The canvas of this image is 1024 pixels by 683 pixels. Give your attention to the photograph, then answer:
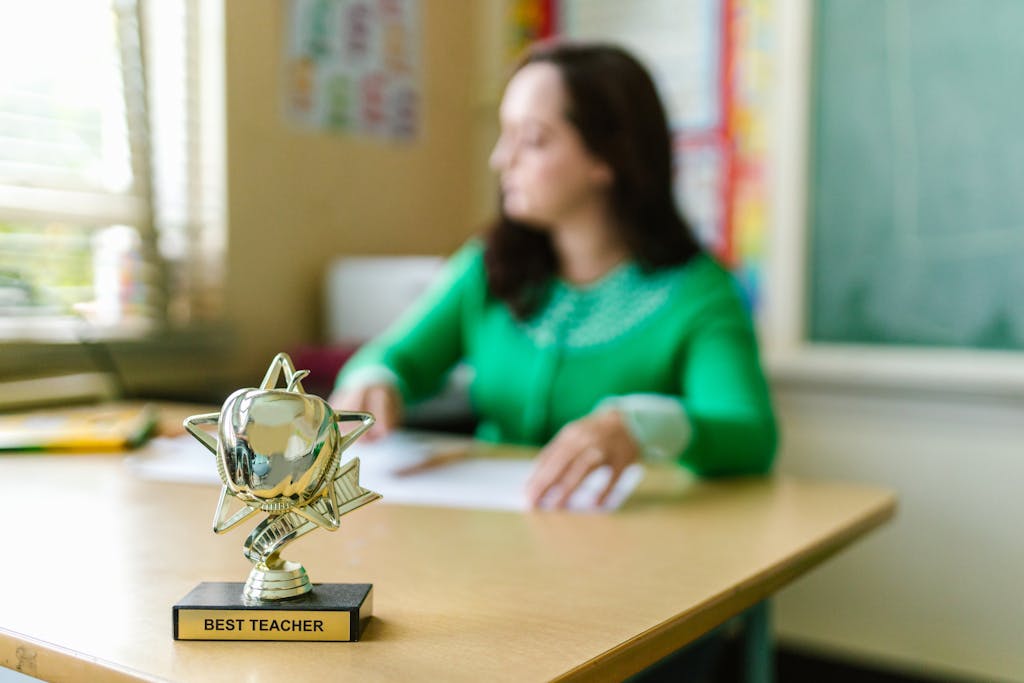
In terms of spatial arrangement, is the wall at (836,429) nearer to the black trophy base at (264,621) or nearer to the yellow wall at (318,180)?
the yellow wall at (318,180)

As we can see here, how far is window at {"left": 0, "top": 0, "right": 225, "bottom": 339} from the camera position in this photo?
1937 millimetres

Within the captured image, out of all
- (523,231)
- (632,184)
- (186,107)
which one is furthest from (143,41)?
(632,184)

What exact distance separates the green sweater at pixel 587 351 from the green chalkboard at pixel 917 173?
0.83 metres

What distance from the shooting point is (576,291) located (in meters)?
1.56

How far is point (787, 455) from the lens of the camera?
7.76 feet

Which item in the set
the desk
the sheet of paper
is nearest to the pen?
the sheet of paper

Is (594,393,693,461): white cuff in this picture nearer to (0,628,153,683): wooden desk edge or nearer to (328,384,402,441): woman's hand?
(328,384,402,441): woman's hand

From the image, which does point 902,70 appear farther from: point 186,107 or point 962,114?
point 186,107

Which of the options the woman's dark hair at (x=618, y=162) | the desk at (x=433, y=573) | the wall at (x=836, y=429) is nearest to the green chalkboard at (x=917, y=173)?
the wall at (x=836, y=429)

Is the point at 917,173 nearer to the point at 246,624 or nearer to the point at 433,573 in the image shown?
the point at 433,573

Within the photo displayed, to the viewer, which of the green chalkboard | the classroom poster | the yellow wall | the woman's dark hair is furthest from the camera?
the classroom poster

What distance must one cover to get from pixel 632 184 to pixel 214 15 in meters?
1.14

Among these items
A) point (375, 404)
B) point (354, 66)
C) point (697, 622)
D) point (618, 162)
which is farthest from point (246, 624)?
point (354, 66)

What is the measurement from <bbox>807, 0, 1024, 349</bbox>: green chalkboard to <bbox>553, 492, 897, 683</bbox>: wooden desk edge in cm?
126
